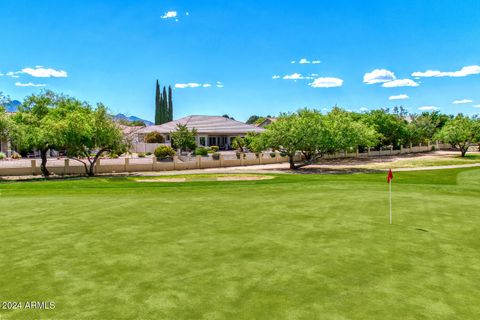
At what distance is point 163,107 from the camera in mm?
132625

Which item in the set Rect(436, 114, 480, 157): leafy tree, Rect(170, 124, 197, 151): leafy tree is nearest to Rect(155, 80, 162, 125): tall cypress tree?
Rect(170, 124, 197, 151): leafy tree

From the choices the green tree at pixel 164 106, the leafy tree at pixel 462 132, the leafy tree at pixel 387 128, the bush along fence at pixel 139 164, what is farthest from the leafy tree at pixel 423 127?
the green tree at pixel 164 106

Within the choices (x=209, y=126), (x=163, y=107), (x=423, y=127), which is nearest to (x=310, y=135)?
(x=209, y=126)

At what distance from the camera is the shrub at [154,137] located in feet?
261

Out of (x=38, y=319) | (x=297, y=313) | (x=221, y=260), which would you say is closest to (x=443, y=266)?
(x=297, y=313)

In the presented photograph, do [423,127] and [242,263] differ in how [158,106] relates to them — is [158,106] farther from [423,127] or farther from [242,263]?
[242,263]

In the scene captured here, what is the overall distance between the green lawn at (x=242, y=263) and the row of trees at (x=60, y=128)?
22.3 m

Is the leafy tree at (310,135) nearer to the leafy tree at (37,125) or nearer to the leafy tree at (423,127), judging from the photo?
the leafy tree at (37,125)

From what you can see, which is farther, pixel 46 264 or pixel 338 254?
pixel 338 254

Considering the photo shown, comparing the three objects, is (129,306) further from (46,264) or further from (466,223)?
(466,223)

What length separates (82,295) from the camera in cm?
606

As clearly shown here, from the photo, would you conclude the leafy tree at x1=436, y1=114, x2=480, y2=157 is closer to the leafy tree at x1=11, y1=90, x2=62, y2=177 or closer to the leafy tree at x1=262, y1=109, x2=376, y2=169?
the leafy tree at x1=262, y1=109, x2=376, y2=169

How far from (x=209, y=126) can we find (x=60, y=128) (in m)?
50.3

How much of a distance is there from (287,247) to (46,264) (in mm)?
4982
